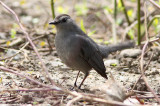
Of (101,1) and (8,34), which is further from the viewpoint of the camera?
(101,1)

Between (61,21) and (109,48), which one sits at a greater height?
(61,21)

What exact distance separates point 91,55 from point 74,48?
0.43m

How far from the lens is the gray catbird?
3977mm

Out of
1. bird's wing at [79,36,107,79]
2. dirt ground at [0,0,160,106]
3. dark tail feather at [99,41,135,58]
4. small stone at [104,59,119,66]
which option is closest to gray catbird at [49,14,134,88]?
bird's wing at [79,36,107,79]

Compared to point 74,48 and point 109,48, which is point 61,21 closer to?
point 74,48

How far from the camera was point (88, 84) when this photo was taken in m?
4.42

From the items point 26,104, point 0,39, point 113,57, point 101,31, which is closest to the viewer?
point 26,104

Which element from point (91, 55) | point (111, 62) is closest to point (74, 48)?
point (91, 55)

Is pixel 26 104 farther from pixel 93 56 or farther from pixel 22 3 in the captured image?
pixel 22 3

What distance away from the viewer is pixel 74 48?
398cm

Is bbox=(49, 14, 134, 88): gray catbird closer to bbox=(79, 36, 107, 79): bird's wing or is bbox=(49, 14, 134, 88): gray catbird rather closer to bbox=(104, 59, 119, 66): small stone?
bbox=(79, 36, 107, 79): bird's wing

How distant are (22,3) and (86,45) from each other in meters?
4.76

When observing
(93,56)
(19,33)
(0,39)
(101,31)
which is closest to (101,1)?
(101,31)

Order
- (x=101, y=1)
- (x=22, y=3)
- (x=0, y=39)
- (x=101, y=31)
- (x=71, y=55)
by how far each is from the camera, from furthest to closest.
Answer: (x=101, y=1) → (x=22, y=3) → (x=101, y=31) → (x=0, y=39) → (x=71, y=55)
